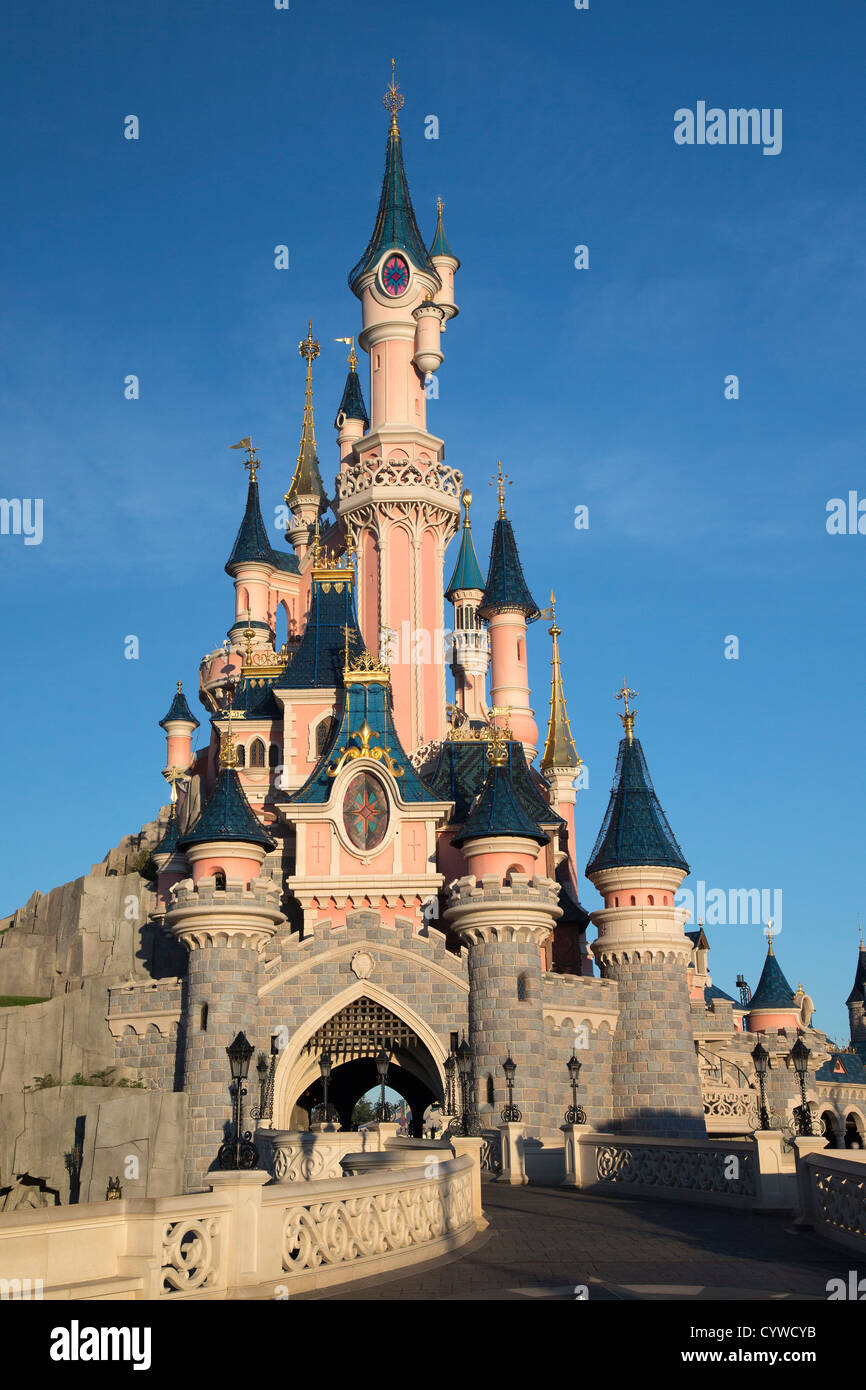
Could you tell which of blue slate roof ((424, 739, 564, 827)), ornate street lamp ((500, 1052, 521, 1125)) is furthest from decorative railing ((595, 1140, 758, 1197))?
blue slate roof ((424, 739, 564, 827))

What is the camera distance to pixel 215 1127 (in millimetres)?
30000

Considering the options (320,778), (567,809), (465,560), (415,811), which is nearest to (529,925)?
(415,811)

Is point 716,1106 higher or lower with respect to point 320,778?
lower

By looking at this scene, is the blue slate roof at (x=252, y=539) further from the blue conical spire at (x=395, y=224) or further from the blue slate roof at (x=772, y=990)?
the blue slate roof at (x=772, y=990)

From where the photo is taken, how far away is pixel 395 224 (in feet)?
146

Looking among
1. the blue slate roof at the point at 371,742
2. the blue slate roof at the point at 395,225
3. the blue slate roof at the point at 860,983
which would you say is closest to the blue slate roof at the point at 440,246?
the blue slate roof at the point at 395,225

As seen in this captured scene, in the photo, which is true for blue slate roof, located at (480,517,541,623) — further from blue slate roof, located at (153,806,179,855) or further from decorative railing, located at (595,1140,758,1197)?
decorative railing, located at (595,1140,758,1197)

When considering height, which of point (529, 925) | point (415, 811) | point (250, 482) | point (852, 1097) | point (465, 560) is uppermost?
point (250, 482)

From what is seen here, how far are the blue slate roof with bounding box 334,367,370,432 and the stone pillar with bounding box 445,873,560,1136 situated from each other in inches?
1041
